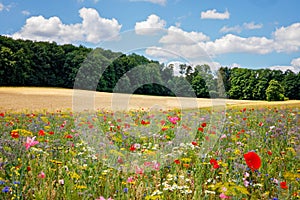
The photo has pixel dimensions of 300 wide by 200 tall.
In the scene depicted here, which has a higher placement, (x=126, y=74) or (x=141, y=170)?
(x=126, y=74)

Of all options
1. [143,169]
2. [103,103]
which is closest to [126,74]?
[143,169]

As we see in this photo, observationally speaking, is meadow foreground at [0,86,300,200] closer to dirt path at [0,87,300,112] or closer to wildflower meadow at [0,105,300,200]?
wildflower meadow at [0,105,300,200]

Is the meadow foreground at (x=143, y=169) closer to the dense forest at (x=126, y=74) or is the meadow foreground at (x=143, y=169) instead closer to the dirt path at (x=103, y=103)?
the dirt path at (x=103, y=103)

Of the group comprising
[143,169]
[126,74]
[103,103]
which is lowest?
[143,169]

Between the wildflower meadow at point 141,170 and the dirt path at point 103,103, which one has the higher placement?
the dirt path at point 103,103

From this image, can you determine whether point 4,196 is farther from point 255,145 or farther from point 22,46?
point 22,46

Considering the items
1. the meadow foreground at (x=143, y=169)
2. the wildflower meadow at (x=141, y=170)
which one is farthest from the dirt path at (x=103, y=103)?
the wildflower meadow at (x=141, y=170)

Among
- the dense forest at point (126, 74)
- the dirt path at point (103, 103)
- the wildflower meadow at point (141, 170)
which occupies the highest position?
the dense forest at point (126, 74)

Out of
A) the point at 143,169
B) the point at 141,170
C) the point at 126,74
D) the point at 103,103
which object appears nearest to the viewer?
the point at 141,170

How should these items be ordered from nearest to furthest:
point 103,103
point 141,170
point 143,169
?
point 141,170 < point 143,169 < point 103,103

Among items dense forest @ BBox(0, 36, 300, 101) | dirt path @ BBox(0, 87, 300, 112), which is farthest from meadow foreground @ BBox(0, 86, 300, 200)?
dense forest @ BBox(0, 36, 300, 101)

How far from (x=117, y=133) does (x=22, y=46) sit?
5121 centimetres

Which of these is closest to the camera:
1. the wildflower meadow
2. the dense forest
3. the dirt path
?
the wildflower meadow

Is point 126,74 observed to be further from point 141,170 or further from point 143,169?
point 141,170
